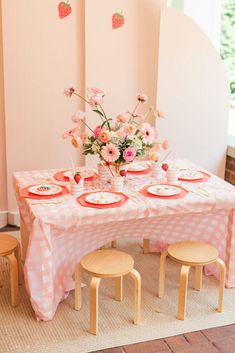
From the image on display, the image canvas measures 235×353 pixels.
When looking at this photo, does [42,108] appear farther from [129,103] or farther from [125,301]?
[125,301]

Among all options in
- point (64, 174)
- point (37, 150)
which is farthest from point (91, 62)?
point (64, 174)

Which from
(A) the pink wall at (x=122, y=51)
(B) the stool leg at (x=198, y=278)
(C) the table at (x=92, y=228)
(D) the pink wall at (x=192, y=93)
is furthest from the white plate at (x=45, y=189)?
(D) the pink wall at (x=192, y=93)

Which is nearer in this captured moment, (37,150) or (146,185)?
(146,185)

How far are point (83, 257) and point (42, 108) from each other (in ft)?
4.71

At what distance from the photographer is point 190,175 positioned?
3.02 m

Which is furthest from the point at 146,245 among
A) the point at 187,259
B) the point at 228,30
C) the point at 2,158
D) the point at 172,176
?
the point at 228,30

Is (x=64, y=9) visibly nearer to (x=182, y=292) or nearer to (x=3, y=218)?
(x=3, y=218)

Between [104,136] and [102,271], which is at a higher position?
[104,136]

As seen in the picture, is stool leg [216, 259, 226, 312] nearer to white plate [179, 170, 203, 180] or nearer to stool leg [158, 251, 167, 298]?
stool leg [158, 251, 167, 298]

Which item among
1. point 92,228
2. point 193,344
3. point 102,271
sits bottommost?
point 193,344

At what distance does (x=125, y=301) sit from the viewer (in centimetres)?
277

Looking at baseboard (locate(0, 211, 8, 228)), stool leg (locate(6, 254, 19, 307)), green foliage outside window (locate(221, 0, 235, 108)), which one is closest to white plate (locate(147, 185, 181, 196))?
stool leg (locate(6, 254, 19, 307))

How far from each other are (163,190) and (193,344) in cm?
83

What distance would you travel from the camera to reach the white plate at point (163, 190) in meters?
2.68
